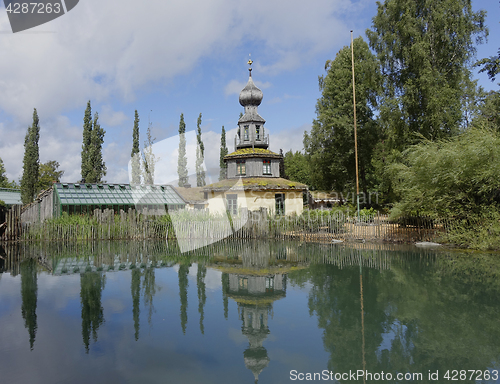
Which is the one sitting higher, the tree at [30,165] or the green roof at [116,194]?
the tree at [30,165]

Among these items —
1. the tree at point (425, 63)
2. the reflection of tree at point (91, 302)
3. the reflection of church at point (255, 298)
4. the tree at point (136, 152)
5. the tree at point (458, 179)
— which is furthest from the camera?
the tree at point (136, 152)

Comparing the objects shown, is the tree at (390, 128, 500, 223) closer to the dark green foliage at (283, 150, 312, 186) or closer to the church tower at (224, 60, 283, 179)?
the church tower at (224, 60, 283, 179)

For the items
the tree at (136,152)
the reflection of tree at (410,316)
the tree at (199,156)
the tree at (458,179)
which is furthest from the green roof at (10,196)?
the tree at (458,179)

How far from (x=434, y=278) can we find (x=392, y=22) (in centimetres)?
2202

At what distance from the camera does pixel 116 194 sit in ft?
86.7

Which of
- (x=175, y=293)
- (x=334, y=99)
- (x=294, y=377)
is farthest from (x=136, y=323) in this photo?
(x=334, y=99)

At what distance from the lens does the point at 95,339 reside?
6.01m

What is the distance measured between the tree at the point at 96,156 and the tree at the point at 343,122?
72.4 ft

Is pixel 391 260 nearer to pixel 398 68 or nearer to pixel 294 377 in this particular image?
pixel 294 377

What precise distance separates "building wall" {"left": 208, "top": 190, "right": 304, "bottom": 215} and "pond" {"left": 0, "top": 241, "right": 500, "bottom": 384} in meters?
14.0

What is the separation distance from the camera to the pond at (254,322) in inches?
194

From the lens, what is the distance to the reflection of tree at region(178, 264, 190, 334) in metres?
6.99

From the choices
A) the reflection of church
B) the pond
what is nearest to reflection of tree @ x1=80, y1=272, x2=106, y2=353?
the pond

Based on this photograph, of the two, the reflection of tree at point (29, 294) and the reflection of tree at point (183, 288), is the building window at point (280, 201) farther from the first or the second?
the reflection of tree at point (29, 294)
